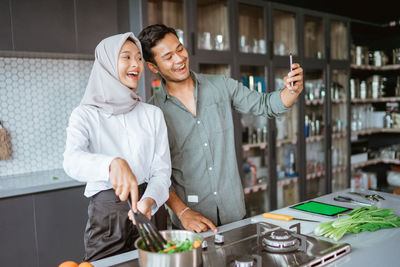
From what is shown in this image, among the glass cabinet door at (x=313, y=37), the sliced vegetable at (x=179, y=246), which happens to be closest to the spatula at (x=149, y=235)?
the sliced vegetable at (x=179, y=246)

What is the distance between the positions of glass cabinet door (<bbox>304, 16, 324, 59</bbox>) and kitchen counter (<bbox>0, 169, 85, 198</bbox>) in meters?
2.91

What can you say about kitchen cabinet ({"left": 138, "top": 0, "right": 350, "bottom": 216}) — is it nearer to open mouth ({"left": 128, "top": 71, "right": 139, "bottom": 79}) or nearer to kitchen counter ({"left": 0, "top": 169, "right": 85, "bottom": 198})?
kitchen counter ({"left": 0, "top": 169, "right": 85, "bottom": 198})

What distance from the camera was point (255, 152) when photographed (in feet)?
12.3

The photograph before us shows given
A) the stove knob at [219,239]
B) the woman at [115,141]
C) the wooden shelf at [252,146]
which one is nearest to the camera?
the stove knob at [219,239]

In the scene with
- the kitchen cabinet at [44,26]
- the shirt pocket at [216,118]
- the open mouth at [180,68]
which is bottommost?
the shirt pocket at [216,118]

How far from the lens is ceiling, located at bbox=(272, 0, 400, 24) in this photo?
4055 mm

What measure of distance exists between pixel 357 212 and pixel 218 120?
0.81 metres

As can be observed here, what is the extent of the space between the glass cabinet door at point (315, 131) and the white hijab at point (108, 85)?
119 inches

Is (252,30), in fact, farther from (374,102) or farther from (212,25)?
(374,102)

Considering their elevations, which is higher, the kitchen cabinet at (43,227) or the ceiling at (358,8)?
the ceiling at (358,8)

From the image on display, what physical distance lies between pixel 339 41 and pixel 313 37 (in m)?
0.47

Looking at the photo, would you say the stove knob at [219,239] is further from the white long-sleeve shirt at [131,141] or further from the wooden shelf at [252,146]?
the wooden shelf at [252,146]

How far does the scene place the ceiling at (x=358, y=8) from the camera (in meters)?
4.05

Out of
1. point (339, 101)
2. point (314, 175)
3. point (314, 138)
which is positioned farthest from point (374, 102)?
point (314, 175)
